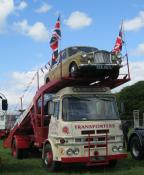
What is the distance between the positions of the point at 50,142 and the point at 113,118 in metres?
Answer: 2.10

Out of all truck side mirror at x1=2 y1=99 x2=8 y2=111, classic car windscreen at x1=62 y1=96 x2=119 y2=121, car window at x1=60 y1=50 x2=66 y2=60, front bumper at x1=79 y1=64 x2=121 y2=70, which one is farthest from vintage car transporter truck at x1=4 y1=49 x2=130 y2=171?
car window at x1=60 y1=50 x2=66 y2=60

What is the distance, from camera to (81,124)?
1495 centimetres

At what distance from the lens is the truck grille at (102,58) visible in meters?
16.0

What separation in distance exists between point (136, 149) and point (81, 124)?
4528 millimetres

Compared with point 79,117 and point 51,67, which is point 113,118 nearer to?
point 79,117

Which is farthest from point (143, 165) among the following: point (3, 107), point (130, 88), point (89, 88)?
point (130, 88)

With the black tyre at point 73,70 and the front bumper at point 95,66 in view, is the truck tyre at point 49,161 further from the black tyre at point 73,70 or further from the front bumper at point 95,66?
the front bumper at point 95,66

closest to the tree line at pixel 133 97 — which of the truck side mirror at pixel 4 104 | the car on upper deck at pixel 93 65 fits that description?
the car on upper deck at pixel 93 65

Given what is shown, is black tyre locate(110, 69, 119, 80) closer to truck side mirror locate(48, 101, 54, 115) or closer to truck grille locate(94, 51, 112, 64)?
truck grille locate(94, 51, 112, 64)

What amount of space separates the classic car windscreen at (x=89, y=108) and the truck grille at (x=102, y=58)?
114cm

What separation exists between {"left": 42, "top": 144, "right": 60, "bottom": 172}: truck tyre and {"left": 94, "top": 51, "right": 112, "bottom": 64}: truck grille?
10.2ft

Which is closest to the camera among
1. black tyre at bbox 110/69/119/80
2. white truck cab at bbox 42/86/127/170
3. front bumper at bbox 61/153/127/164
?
front bumper at bbox 61/153/127/164

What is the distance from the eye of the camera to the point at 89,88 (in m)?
16.1

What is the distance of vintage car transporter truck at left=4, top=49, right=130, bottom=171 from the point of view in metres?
14.9
